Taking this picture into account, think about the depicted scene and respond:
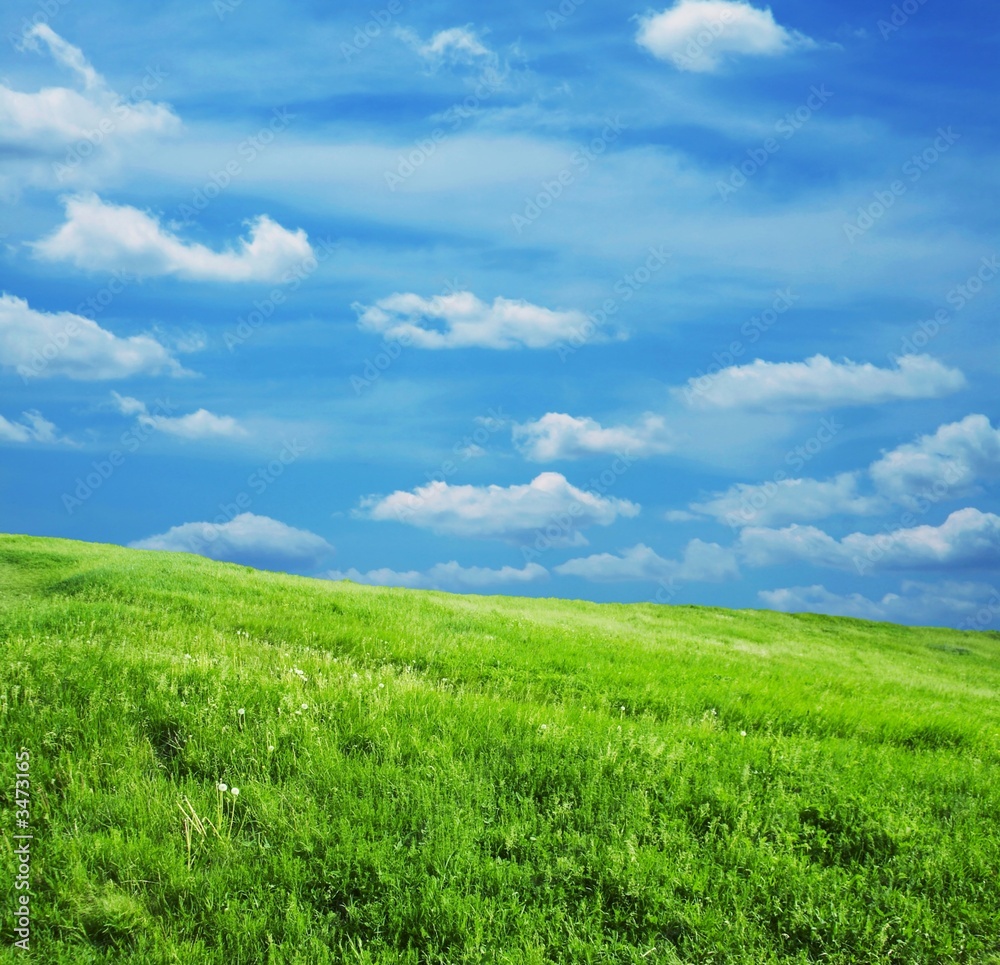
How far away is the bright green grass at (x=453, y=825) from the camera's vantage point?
5281mm

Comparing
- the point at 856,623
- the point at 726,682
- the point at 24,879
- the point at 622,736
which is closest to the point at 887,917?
the point at 622,736

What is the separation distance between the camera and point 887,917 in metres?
5.64

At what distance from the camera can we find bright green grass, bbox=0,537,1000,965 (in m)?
5.28

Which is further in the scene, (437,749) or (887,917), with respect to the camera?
(437,749)

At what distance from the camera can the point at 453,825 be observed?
6.05m

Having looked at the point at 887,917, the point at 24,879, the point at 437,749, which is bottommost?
the point at 24,879

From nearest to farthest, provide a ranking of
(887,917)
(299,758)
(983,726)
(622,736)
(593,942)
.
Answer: (593,942) → (887,917) → (299,758) → (622,736) → (983,726)

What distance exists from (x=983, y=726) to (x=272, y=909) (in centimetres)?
1184

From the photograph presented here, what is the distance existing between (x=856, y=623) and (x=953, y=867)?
47.7 metres

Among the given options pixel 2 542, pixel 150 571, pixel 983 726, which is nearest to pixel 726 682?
pixel 983 726

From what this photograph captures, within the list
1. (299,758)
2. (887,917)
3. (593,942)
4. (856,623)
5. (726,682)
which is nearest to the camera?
(593,942)

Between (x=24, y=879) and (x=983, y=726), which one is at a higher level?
(x=983, y=726)

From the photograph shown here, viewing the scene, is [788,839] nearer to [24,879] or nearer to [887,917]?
[887,917]

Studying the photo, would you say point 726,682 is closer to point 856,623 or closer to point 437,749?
A: point 437,749
